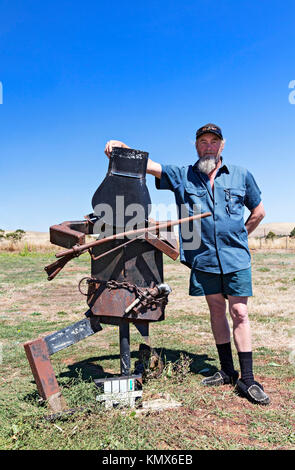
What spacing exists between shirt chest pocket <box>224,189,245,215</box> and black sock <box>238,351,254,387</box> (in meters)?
1.36

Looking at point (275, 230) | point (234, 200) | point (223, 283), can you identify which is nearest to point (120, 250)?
point (223, 283)

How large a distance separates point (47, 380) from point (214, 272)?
178cm

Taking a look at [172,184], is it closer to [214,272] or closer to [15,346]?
[214,272]

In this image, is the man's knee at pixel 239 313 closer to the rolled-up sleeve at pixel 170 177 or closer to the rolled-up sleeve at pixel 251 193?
the rolled-up sleeve at pixel 251 193

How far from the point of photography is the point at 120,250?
11.7 ft

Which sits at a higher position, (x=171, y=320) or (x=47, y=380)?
(x=47, y=380)

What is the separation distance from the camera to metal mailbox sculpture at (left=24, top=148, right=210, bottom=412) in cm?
351

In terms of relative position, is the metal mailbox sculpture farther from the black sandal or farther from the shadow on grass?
the black sandal

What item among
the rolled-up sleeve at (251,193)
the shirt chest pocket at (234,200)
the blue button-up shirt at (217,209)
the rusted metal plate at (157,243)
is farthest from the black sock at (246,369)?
the rolled-up sleeve at (251,193)

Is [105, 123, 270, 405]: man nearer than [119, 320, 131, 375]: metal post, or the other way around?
[119, 320, 131, 375]: metal post

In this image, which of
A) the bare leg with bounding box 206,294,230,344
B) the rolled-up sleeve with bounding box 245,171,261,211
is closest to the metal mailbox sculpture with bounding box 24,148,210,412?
the bare leg with bounding box 206,294,230,344

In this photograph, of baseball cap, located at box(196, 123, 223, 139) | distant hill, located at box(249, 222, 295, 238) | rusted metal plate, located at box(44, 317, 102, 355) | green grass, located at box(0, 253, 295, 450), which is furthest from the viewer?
distant hill, located at box(249, 222, 295, 238)
